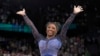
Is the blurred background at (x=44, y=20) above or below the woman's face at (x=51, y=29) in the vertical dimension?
below

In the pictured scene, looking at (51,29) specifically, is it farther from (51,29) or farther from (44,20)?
(44,20)

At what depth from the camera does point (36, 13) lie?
11266 mm

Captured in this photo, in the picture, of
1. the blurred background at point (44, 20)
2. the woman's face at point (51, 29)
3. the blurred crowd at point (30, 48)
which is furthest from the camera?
the blurred background at point (44, 20)

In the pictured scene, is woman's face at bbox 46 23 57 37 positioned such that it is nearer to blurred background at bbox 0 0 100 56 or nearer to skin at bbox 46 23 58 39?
skin at bbox 46 23 58 39

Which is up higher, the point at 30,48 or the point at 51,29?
the point at 51,29

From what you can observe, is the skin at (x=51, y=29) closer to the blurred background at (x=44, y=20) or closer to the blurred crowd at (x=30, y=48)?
the blurred crowd at (x=30, y=48)

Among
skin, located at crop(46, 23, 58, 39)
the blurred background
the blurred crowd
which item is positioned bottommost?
the blurred crowd

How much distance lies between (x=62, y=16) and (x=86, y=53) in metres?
1.37

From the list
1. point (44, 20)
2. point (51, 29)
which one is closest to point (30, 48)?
point (44, 20)

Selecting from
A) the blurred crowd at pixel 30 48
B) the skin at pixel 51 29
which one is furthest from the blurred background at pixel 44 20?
the skin at pixel 51 29

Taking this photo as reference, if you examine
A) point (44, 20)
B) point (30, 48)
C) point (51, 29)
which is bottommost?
point (30, 48)

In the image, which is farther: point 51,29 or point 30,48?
point 30,48

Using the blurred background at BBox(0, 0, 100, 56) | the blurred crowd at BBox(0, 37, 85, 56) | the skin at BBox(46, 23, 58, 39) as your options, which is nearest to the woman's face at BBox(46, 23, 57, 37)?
the skin at BBox(46, 23, 58, 39)

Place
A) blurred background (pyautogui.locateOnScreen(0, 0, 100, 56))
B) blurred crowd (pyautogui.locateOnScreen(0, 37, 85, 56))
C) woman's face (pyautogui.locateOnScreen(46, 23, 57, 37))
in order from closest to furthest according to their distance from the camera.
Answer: woman's face (pyautogui.locateOnScreen(46, 23, 57, 37)) < blurred crowd (pyautogui.locateOnScreen(0, 37, 85, 56)) < blurred background (pyautogui.locateOnScreen(0, 0, 100, 56))
